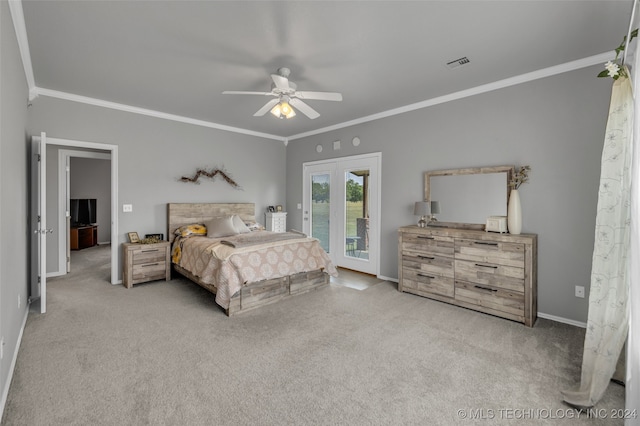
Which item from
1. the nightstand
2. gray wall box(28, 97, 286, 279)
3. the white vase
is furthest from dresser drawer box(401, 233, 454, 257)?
the nightstand

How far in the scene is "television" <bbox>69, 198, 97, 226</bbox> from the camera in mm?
7637

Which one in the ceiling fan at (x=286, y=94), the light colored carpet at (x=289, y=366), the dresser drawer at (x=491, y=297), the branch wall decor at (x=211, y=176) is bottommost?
the light colored carpet at (x=289, y=366)

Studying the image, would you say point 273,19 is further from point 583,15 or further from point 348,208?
point 348,208

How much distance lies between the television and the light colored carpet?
16.9 ft

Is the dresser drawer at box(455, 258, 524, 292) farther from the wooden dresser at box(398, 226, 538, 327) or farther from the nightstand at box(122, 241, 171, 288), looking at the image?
the nightstand at box(122, 241, 171, 288)

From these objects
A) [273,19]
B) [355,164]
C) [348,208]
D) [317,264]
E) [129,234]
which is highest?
[273,19]

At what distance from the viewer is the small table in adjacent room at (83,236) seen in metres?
7.21

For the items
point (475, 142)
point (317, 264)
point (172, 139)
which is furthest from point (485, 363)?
point (172, 139)

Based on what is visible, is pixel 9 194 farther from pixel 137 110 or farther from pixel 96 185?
pixel 96 185

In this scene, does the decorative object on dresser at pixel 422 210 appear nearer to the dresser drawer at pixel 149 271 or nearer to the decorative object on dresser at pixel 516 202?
the decorative object on dresser at pixel 516 202

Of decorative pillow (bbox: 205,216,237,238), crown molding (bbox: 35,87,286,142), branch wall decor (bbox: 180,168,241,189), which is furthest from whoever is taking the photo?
branch wall decor (bbox: 180,168,241,189)

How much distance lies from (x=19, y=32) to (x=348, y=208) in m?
4.42

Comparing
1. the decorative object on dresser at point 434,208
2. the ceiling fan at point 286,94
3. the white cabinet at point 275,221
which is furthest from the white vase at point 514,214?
the white cabinet at point 275,221

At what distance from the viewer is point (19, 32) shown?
8.08 feet
